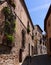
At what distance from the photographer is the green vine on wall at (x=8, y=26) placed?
1288 cm

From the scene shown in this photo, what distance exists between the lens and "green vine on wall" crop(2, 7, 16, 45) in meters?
12.9

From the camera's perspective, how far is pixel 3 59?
1200 centimetres

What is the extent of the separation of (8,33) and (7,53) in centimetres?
142

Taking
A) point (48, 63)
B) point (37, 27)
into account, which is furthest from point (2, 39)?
point (37, 27)

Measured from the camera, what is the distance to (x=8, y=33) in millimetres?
13086

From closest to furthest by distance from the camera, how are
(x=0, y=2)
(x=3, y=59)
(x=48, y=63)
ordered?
(x=3, y=59)
(x=0, y=2)
(x=48, y=63)

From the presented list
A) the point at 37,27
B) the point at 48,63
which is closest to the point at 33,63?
the point at 48,63

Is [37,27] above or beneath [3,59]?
above

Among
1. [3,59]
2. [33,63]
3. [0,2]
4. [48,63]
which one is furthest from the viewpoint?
[33,63]

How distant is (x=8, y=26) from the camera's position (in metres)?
13.0

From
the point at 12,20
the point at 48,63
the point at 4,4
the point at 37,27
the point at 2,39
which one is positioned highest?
the point at 37,27

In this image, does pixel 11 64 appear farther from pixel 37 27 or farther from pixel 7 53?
pixel 37 27

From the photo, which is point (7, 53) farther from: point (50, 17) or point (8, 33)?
point (50, 17)

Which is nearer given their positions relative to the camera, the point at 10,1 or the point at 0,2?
the point at 0,2
